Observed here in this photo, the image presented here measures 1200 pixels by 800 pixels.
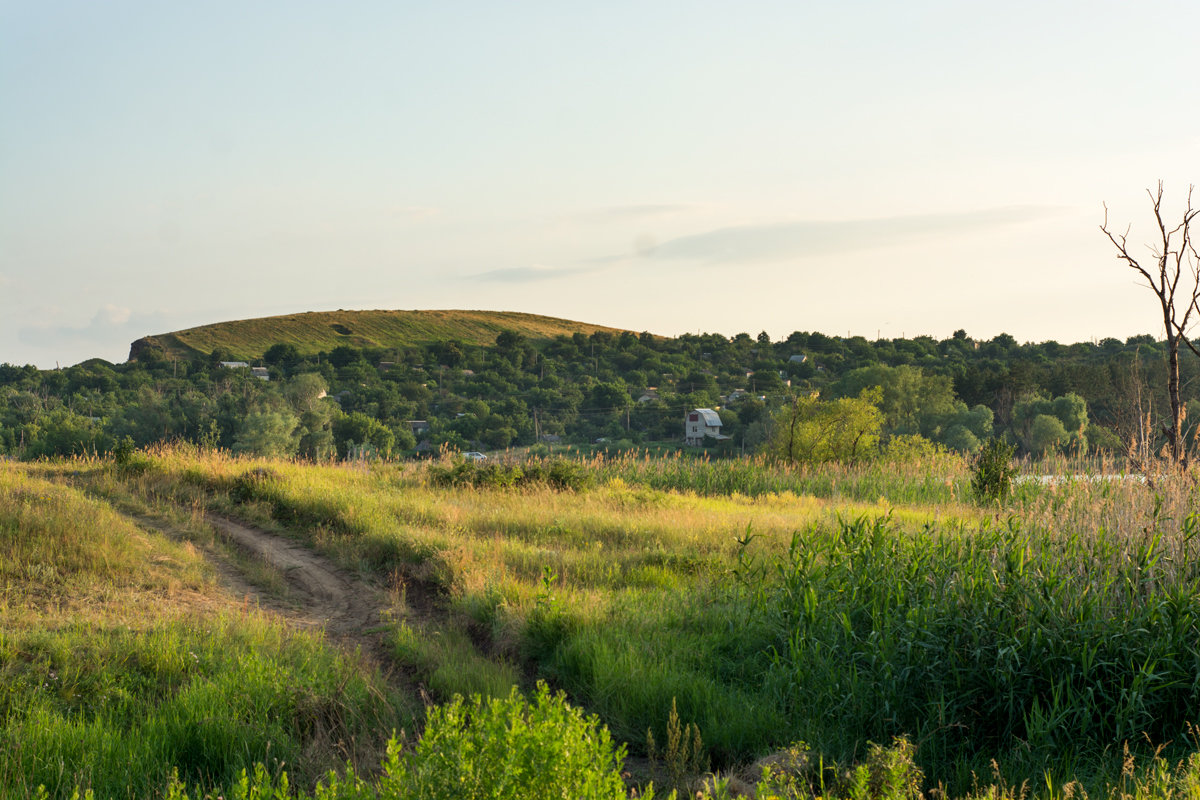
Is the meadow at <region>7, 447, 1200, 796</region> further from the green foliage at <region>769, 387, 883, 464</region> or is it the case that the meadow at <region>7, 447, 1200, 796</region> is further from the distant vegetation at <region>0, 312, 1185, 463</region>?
the green foliage at <region>769, 387, 883, 464</region>

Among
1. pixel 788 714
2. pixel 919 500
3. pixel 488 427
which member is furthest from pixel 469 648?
pixel 488 427

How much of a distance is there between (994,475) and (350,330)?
103819 millimetres

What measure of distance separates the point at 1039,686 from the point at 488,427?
67627 mm

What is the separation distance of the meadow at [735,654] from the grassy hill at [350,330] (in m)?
90.0

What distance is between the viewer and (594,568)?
9023 mm

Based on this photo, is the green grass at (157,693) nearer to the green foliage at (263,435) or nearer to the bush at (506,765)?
the bush at (506,765)

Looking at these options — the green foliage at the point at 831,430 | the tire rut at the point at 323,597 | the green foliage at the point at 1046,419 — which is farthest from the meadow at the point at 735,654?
the green foliage at the point at 1046,419

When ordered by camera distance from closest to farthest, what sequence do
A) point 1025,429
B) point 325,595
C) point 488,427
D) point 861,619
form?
point 861,619 < point 325,595 < point 1025,429 < point 488,427

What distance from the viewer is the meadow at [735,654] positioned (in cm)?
441

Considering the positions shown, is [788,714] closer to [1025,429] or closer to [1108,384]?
[1025,429]

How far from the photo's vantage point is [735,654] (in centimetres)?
612

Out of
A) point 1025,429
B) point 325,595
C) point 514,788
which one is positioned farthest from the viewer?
point 1025,429

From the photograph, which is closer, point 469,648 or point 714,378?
point 469,648

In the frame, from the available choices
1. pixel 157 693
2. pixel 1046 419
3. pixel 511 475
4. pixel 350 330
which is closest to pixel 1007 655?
pixel 157 693
